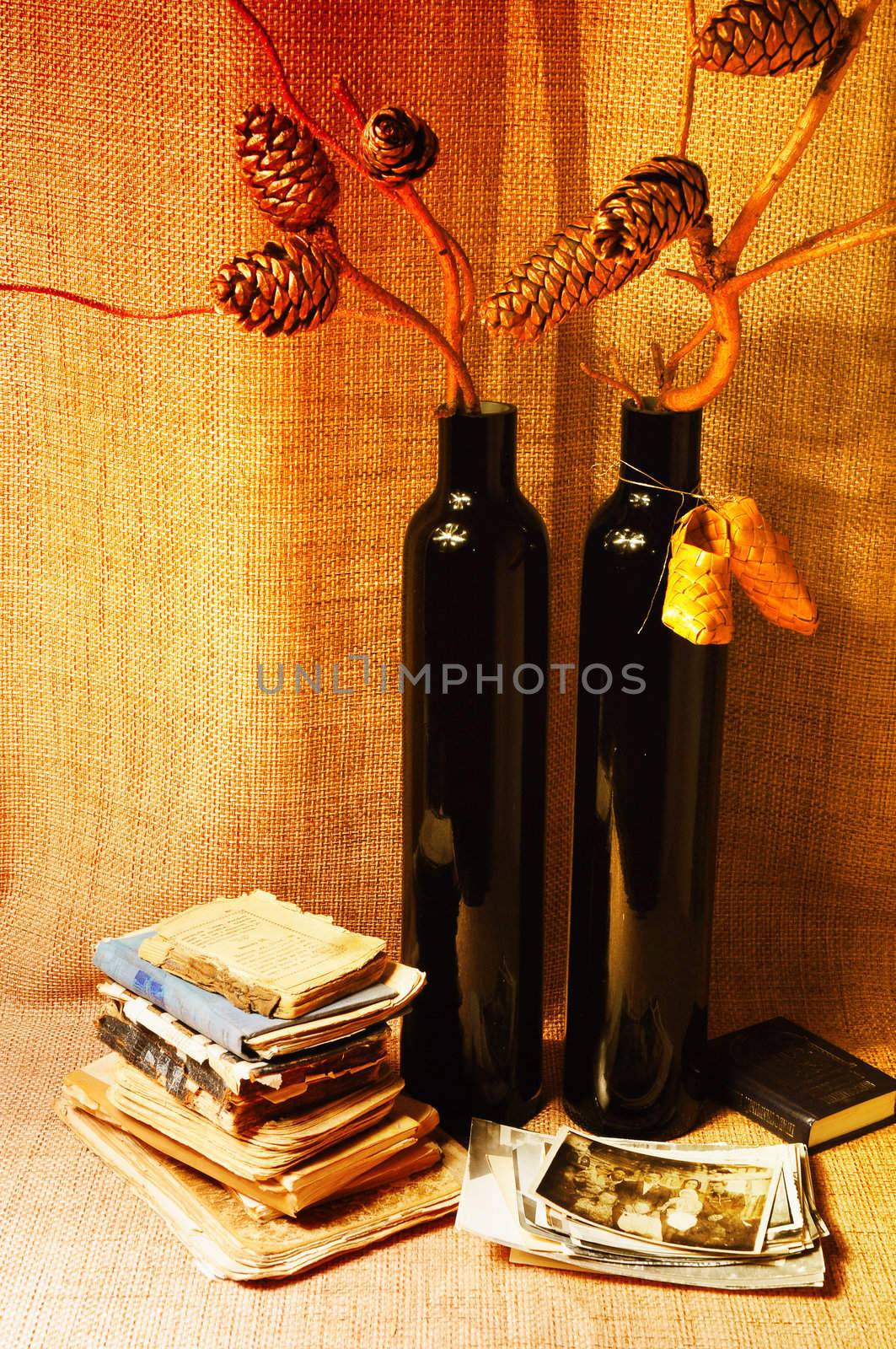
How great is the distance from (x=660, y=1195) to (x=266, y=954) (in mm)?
349

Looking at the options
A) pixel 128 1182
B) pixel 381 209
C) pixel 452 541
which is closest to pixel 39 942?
pixel 128 1182

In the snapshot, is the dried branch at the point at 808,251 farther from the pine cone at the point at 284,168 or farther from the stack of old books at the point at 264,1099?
the stack of old books at the point at 264,1099

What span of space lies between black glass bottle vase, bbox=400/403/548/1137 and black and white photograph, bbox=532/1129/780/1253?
11 cm

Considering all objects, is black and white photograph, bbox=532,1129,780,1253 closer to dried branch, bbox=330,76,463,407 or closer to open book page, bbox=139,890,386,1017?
open book page, bbox=139,890,386,1017

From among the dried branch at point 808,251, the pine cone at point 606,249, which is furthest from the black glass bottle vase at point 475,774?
the dried branch at point 808,251

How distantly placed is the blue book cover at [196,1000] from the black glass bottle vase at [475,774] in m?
0.10

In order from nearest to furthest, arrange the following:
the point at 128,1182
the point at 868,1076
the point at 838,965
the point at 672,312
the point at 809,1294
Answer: the point at 809,1294 → the point at 128,1182 → the point at 868,1076 → the point at 672,312 → the point at 838,965

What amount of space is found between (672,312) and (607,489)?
176mm

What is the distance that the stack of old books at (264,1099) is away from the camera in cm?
102

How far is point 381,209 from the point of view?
1.26m

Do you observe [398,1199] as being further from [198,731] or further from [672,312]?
[672,312]

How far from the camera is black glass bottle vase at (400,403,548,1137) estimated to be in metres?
1.09

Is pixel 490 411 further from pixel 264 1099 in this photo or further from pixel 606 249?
pixel 264 1099

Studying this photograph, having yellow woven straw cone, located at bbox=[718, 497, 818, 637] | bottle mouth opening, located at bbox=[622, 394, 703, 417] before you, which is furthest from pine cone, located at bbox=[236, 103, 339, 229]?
yellow woven straw cone, located at bbox=[718, 497, 818, 637]
